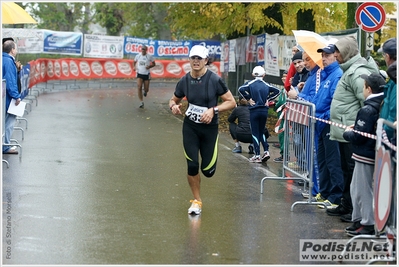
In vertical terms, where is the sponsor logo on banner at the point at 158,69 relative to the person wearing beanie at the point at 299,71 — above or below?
below

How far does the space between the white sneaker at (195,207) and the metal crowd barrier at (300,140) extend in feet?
3.64

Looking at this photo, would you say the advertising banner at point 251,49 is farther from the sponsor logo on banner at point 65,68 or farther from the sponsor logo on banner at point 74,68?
the sponsor logo on banner at point 74,68

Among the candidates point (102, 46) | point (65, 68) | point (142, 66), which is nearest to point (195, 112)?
point (142, 66)

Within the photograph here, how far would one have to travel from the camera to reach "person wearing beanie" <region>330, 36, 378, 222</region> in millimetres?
8648

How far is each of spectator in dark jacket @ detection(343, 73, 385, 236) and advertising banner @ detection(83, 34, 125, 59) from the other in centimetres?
3051

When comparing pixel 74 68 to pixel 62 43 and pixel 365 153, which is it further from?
pixel 365 153

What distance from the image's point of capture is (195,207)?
895cm

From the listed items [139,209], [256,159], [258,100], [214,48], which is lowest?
[256,159]

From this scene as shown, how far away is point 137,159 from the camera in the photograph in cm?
1326

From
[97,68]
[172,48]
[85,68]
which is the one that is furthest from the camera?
[172,48]

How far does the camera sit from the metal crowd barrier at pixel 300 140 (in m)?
9.49

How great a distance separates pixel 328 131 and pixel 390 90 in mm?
2185

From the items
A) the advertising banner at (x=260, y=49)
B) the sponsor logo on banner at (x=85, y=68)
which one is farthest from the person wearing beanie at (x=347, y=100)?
the sponsor logo on banner at (x=85, y=68)

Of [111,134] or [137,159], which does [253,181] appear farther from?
[111,134]
